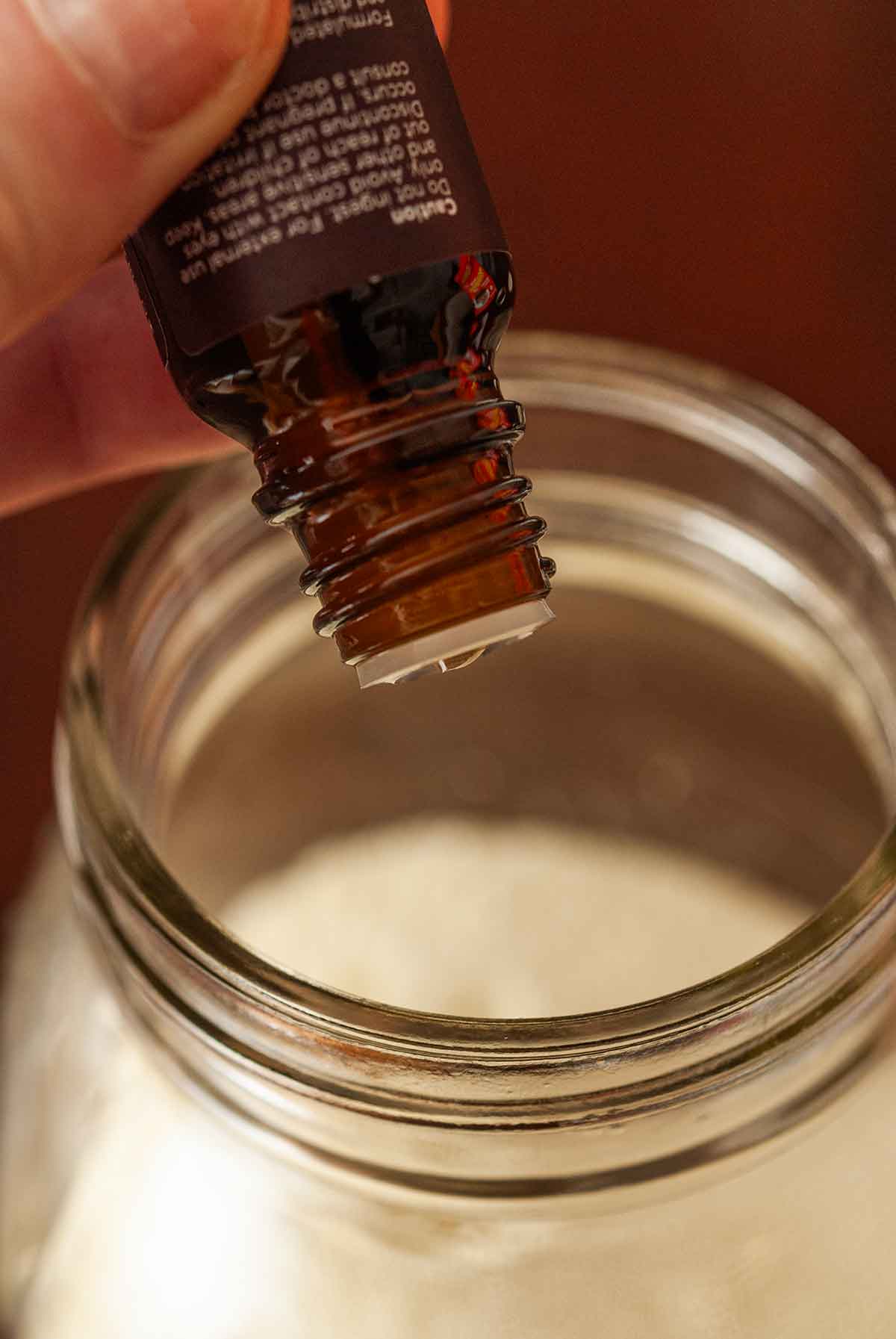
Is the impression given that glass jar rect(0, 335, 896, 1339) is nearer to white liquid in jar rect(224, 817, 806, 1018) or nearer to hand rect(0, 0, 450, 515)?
white liquid in jar rect(224, 817, 806, 1018)

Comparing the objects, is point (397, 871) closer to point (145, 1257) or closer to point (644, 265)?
point (145, 1257)

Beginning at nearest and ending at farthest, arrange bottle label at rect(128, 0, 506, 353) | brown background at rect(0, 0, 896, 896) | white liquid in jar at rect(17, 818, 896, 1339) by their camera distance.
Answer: bottle label at rect(128, 0, 506, 353) < white liquid in jar at rect(17, 818, 896, 1339) < brown background at rect(0, 0, 896, 896)

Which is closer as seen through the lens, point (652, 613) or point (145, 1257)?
point (145, 1257)

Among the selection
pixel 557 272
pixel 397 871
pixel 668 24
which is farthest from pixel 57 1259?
pixel 668 24

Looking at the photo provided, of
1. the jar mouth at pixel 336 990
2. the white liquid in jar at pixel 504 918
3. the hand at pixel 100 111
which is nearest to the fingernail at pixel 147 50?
the hand at pixel 100 111

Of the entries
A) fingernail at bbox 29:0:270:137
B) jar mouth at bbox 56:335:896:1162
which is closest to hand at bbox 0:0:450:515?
fingernail at bbox 29:0:270:137

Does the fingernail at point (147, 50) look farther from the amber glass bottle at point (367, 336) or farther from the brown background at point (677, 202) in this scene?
the brown background at point (677, 202)
